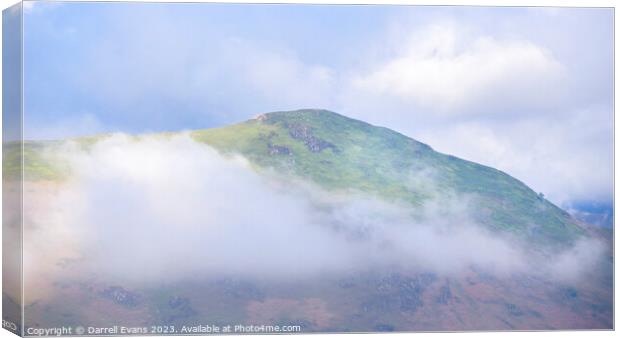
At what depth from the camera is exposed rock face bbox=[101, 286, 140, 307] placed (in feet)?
54.6

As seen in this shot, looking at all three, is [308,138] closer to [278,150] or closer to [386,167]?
[278,150]

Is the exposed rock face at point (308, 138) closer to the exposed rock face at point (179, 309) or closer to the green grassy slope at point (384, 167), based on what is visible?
the green grassy slope at point (384, 167)

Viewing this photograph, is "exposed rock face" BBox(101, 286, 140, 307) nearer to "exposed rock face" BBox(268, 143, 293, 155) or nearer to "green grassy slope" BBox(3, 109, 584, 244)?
"green grassy slope" BBox(3, 109, 584, 244)

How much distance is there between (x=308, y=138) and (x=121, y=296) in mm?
4603

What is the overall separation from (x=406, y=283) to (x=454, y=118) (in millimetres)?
3306

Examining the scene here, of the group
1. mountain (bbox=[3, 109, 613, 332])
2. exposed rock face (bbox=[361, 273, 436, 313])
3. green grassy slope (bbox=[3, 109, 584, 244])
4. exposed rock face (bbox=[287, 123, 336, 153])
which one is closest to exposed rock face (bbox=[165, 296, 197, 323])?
mountain (bbox=[3, 109, 613, 332])

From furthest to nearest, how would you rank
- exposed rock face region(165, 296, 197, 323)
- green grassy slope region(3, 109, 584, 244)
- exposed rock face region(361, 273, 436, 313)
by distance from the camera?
green grassy slope region(3, 109, 584, 244) < exposed rock face region(361, 273, 436, 313) < exposed rock face region(165, 296, 197, 323)

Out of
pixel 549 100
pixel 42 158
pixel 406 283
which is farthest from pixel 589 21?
pixel 42 158

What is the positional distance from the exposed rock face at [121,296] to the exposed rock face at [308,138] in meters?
4.30

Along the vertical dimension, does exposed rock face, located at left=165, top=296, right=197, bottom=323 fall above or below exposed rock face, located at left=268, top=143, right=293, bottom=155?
below

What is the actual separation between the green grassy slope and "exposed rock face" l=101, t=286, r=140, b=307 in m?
3.31

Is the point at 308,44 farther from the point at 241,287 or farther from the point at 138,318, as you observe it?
the point at 138,318

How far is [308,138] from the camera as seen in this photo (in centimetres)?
1794

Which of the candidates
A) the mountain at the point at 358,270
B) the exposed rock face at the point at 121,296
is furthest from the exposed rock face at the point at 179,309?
the exposed rock face at the point at 121,296
